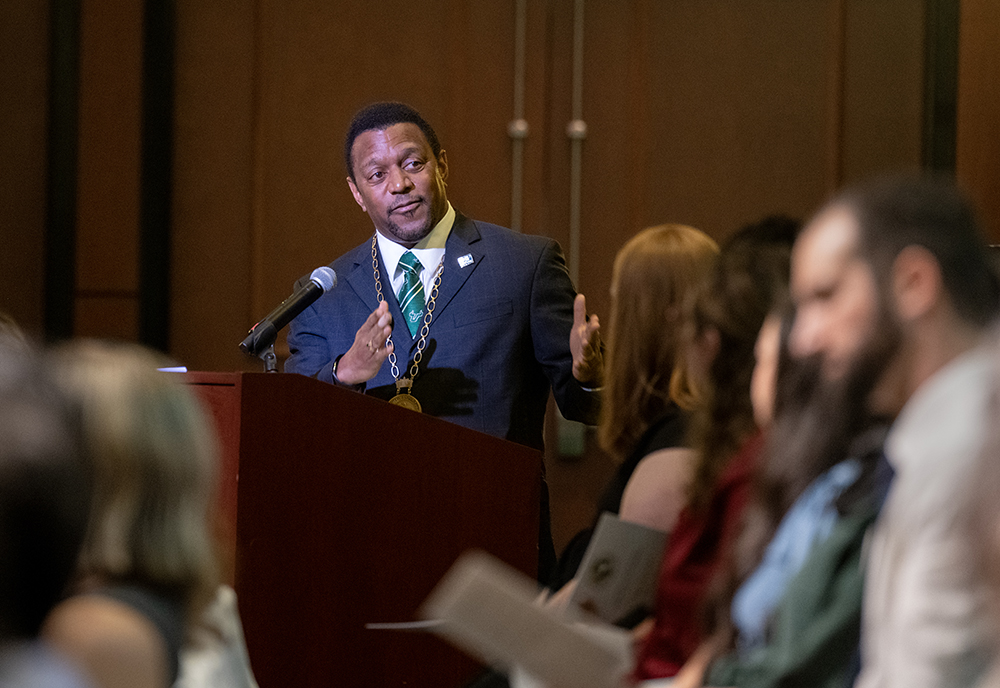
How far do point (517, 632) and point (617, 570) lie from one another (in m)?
0.50

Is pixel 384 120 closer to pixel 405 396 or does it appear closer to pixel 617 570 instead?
pixel 405 396

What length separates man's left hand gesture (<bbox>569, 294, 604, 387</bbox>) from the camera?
8.44ft

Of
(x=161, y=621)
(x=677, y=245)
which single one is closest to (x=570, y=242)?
(x=677, y=245)

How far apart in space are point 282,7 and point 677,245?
242cm

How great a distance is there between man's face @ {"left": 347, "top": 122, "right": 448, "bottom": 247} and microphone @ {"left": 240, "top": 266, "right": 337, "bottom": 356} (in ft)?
2.15

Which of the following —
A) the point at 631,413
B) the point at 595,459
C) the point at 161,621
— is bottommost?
the point at 595,459

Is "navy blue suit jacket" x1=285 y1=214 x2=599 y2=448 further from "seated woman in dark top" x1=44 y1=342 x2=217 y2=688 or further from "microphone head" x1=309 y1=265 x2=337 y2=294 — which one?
"seated woman in dark top" x1=44 y1=342 x2=217 y2=688

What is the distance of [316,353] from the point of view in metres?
3.15

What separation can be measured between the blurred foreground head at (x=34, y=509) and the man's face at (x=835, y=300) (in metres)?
0.71

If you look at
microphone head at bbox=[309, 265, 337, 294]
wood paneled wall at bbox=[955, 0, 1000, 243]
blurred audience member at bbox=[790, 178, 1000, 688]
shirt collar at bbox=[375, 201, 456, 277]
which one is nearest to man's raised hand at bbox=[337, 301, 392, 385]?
microphone head at bbox=[309, 265, 337, 294]

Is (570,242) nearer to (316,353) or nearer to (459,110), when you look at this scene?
(459,110)

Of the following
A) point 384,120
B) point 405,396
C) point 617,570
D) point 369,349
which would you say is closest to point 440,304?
point 405,396

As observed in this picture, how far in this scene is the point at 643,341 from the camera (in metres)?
1.88

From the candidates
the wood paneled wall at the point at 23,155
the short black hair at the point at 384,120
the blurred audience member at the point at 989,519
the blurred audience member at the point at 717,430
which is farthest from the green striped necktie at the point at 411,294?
the blurred audience member at the point at 989,519
